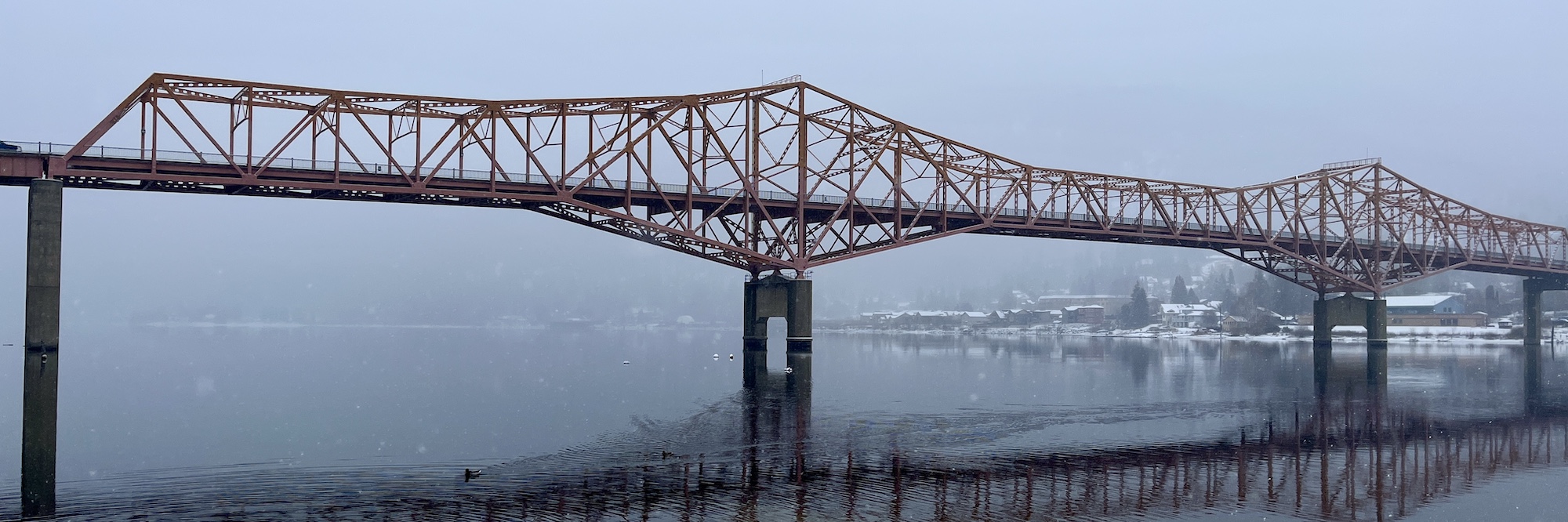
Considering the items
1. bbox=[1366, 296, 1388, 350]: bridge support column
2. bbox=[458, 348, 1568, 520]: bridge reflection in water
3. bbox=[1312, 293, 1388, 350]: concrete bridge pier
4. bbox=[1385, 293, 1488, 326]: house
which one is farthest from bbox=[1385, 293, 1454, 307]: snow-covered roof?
bbox=[458, 348, 1568, 520]: bridge reflection in water

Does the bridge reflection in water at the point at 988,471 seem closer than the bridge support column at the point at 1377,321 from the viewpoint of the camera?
Yes

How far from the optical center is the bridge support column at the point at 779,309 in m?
84.0

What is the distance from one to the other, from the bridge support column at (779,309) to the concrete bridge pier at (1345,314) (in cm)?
6309

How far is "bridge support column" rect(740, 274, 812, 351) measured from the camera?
84.0 metres

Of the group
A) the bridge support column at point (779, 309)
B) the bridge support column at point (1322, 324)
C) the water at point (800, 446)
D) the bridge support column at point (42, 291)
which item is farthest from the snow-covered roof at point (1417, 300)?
the bridge support column at point (42, 291)

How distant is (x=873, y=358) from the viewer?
9588 cm

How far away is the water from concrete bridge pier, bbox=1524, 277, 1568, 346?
7513cm

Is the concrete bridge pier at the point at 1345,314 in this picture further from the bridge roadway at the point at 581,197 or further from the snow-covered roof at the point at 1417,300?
the snow-covered roof at the point at 1417,300

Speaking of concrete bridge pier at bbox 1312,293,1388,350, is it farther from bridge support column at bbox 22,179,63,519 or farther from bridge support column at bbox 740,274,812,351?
bridge support column at bbox 22,179,63,519

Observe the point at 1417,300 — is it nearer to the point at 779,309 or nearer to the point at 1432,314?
the point at 1432,314

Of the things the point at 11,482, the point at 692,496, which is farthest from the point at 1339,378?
the point at 11,482

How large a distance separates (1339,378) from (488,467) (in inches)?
2179

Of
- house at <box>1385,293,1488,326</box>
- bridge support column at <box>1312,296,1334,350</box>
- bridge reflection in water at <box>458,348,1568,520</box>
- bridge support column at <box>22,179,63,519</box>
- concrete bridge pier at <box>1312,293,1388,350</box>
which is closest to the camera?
bridge reflection in water at <box>458,348,1568,520</box>

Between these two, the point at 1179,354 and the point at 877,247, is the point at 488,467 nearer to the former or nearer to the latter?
the point at 877,247
